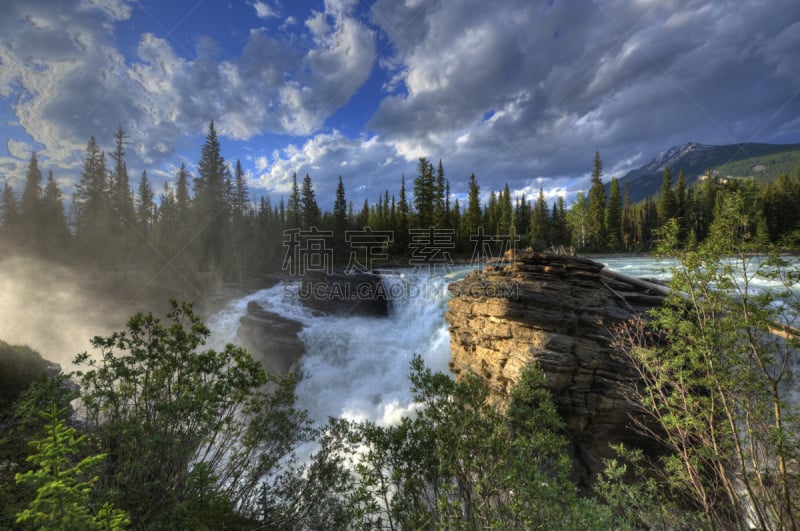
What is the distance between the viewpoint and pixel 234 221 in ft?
128

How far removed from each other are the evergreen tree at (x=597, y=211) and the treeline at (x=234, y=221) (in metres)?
0.17

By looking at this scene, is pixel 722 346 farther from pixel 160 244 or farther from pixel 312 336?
pixel 160 244

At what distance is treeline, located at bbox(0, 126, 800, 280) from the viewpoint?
3253 cm

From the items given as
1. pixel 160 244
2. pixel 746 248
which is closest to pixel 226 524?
pixel 746 248

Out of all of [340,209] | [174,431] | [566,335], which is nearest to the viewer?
[174,431]

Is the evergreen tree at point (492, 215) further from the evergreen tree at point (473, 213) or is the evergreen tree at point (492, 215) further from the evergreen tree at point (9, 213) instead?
the evergreen tree at point (9, 213)

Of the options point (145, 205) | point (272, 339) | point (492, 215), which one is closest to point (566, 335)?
point (272, 339)

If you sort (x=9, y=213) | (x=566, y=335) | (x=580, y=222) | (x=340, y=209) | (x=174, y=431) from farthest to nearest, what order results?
(x=580, y=222), (x=340, y=209), (x=9, y=213), (x=566, y=335), (x=174, y=431)

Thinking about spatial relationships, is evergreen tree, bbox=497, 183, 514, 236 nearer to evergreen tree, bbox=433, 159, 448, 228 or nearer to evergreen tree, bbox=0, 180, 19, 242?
evergreen tree, bbox=433, 159, 448, 228

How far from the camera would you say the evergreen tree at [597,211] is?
150 ft

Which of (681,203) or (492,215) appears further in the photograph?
(492,215)

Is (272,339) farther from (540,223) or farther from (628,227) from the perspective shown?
(628,227)

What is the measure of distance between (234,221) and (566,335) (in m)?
41.7

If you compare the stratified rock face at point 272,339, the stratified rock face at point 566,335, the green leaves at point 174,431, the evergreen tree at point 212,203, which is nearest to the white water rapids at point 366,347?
the stratified rock face at point 272,339
